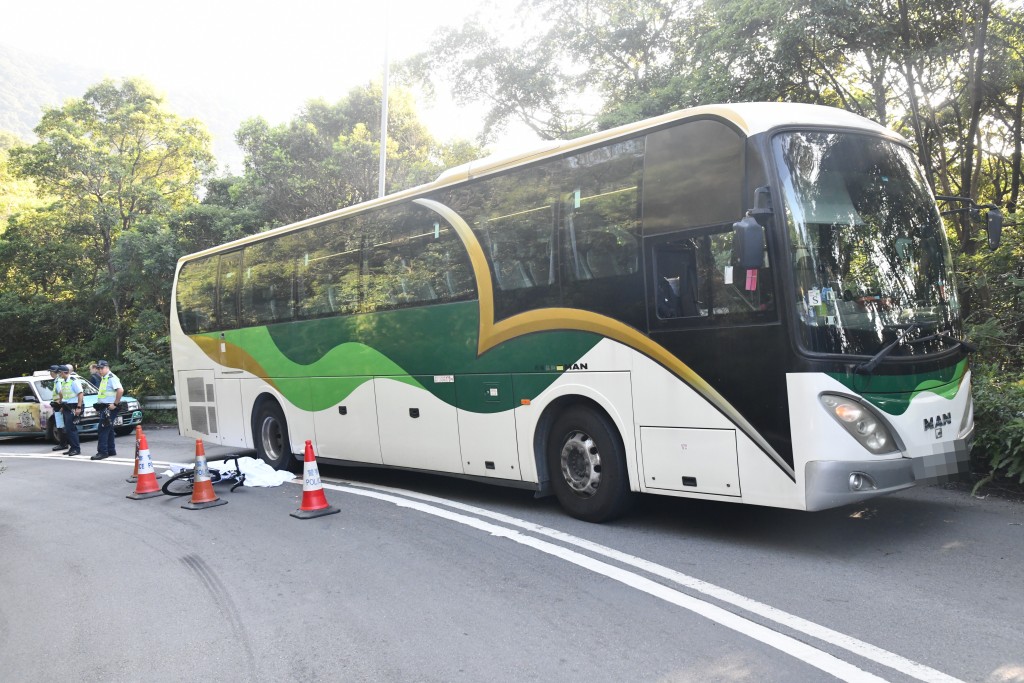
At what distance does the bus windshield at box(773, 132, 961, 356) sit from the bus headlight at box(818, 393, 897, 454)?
348mm

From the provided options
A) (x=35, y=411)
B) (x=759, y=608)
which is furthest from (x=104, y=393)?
(x=759, y=608)

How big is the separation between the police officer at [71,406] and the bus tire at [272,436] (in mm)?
6032

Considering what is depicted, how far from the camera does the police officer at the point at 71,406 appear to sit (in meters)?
16.6

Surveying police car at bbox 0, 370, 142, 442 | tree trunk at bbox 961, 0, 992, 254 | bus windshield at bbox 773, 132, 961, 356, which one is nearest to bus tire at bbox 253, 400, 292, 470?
bus windshield at bbox 773, 132, 961, 356

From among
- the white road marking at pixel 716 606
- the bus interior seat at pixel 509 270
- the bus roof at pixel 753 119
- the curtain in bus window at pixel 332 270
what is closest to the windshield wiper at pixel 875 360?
the bus roof at pixel 753 119

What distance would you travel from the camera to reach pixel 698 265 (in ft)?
21.2

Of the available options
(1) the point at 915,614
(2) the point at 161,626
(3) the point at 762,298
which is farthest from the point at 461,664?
(3) the point at 762,298

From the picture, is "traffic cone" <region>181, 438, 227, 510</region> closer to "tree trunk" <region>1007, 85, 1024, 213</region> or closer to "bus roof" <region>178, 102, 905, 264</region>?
"bus roof" <region>178, 102, 905, 264</region>

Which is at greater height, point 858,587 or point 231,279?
point 231,279

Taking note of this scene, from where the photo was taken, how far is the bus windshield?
19.3 feet

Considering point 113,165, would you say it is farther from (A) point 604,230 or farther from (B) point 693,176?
(B) point 693,176

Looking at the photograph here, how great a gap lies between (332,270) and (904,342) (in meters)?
6.84

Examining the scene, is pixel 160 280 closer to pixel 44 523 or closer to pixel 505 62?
pixel 505 62

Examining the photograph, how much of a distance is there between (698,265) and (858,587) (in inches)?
98.6
